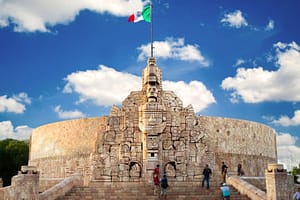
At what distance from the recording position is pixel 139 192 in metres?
16.0

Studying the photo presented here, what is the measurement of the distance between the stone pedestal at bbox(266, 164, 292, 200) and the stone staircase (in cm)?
148

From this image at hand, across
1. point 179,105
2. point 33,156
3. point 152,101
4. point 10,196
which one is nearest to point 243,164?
point 179,105

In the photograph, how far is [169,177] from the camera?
59.5ft

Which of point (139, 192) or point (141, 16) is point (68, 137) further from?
point (139, 192)

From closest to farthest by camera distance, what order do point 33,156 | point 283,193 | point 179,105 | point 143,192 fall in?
point 283,193
point 143,192
point 179,105
point 33,156

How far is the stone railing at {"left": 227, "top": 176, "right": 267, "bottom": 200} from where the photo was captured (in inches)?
552

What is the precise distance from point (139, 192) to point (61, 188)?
10.5ft

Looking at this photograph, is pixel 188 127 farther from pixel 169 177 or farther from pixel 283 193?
pixel 283 193

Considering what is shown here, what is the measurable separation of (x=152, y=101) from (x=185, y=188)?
15.4 feet

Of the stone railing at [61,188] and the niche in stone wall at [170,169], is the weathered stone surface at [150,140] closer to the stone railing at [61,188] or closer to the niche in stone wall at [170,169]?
the niche in stone wall at [170,169]

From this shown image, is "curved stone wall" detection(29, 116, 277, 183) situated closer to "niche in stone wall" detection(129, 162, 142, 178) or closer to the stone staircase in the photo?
"niche in stone wall" detection(129, 162, 142, 178)

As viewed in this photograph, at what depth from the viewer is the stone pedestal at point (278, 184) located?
43.8ft

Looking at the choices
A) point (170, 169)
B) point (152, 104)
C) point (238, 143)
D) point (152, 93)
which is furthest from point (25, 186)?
point (238, 143)

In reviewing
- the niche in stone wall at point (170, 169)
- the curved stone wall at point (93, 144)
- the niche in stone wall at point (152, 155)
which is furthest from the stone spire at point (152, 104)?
the curved stone wall at point (93, 144)
